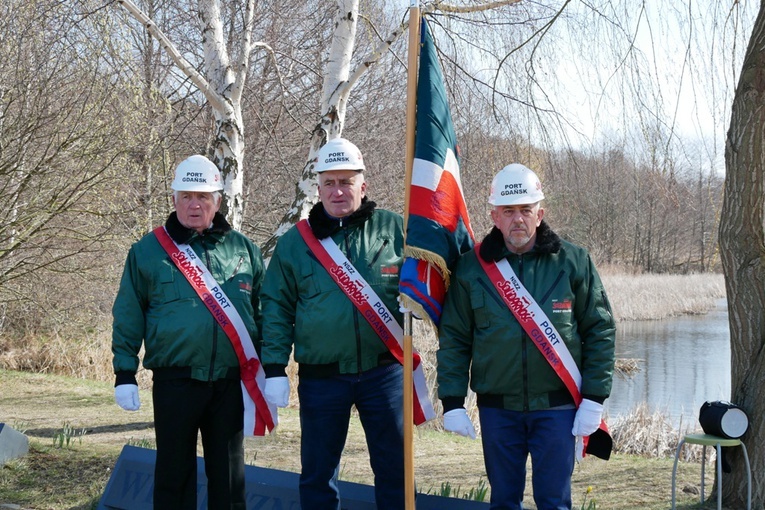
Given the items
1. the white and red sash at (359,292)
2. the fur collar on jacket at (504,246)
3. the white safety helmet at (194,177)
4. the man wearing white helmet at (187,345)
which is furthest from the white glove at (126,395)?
the fur collar on jacket at (504,246)

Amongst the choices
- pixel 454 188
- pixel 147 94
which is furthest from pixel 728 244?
pixel 147 94

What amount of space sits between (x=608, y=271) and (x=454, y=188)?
22072 millimetres

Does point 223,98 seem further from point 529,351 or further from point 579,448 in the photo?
point 579,448

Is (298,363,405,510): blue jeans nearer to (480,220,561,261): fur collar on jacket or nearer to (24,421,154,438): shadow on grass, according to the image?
(480,220,561,261): fur collar on jacket

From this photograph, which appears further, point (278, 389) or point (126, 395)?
point (126, 395)

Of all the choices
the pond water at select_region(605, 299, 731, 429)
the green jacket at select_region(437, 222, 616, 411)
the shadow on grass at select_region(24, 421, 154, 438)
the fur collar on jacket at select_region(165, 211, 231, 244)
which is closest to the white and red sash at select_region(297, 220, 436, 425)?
the green jacket at select_region(437, 222, 616, 411)

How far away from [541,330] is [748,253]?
219cm

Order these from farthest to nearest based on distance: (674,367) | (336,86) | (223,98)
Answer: (674,367) < (223,98) < (336,86)

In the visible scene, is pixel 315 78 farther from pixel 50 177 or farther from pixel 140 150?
pixel 50 177

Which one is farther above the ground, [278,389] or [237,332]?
[237,332]

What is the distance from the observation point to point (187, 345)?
403 cm

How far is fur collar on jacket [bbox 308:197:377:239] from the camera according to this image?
4027mm

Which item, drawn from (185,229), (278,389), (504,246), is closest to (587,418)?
(504,246)

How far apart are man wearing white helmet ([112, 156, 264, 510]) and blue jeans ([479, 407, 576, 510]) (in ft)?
4.21
